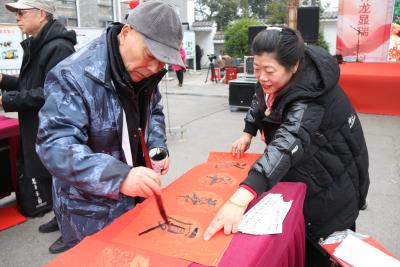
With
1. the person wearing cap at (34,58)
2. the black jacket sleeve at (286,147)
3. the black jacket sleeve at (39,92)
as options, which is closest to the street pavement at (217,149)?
the person wearing cap at (34,58)

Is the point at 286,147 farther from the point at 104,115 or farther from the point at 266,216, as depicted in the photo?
the point at 104,115

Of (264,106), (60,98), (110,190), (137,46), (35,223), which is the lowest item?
(35,223)

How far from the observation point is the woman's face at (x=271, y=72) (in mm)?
1245

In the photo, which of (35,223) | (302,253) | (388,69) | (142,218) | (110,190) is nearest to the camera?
(110,190)

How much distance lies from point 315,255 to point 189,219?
0.66 metres

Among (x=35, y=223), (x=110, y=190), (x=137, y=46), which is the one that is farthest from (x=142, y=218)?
(x=35, y=223)

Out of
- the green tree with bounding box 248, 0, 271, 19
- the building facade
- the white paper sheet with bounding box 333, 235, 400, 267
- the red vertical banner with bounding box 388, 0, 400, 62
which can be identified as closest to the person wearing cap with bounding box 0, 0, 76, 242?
the white paper sheet with bounding box 333, 235, 400, 267

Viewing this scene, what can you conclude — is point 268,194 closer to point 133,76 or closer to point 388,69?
point 133,76

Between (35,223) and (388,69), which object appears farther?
(388,69)

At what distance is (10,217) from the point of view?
2.86m

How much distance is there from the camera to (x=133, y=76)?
1157mm

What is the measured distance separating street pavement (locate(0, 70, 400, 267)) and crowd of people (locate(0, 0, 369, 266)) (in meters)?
1.30

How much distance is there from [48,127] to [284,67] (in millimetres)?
778

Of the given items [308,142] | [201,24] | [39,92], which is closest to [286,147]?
[308,142]
